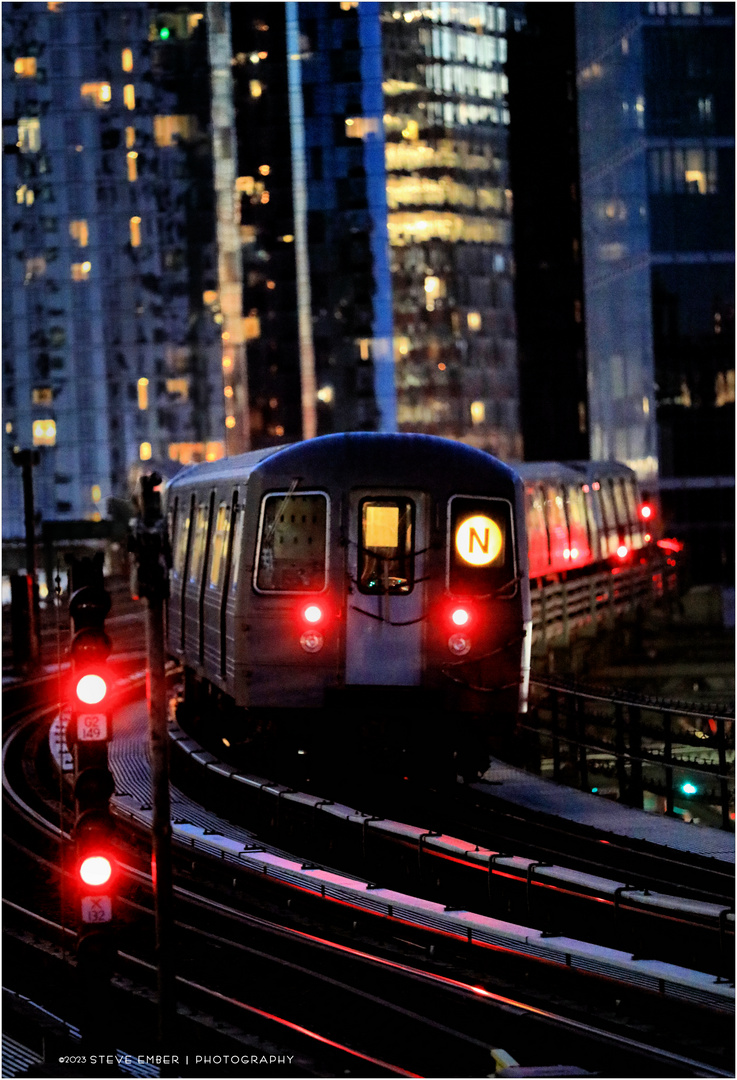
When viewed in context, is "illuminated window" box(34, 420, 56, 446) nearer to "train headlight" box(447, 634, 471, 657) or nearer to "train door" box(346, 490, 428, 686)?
"train door" box(346, 490, 428, 686)

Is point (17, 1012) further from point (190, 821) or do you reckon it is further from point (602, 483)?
point (602, 483)

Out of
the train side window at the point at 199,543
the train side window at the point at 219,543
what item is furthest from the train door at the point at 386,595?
the train side window at the point at 199,543

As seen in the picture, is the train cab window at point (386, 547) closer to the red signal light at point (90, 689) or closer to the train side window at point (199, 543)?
the train side window at point (199, 543)

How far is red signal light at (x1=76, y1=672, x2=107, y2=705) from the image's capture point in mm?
8273

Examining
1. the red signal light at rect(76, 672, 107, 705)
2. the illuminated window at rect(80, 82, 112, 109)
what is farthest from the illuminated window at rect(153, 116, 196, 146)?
the red signal light at rect(76, 672, 107, 705)

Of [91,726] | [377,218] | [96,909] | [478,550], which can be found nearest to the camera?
[96,909]

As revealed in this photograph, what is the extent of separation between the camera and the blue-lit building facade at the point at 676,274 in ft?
226

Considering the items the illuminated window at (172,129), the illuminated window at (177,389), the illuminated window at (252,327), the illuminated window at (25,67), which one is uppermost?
the illuminated window at (25,67)

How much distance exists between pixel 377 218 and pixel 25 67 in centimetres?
1971

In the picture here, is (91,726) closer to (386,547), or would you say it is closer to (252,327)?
(386,547)

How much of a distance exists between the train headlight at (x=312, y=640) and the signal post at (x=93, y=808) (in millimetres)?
6920

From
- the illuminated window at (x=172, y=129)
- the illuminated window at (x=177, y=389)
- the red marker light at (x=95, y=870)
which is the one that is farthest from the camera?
the illuminated window at (x=172, y=129)

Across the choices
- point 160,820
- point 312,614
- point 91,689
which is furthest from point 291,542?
point 91,689

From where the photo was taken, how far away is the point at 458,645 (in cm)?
1559
